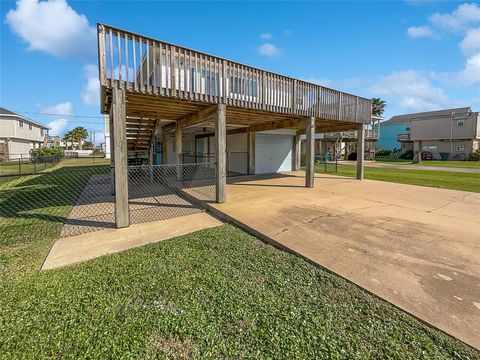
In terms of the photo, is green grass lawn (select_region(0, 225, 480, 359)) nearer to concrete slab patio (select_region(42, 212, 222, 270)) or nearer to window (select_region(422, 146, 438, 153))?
concrete slab patio (select_region(42, 212, 222, 270))

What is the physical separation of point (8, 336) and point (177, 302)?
135cm

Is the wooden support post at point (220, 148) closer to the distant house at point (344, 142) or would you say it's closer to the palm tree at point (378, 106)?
the distant house at point (344, 142)

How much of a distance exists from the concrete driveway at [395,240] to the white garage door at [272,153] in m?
6.10

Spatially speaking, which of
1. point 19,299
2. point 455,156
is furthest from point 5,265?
point 455,156

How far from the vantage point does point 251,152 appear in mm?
12961

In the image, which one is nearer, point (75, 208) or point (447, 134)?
point (75, 208)

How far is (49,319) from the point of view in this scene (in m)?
2.20

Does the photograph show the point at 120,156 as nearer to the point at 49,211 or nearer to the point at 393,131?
the point at 49,211

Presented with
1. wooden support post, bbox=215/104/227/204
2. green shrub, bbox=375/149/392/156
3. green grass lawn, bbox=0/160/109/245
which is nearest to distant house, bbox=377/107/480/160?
green shrub, bbox=375/149/392/156

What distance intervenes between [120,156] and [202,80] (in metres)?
2.74

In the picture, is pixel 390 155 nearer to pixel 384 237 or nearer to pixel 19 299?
pixel 384 237

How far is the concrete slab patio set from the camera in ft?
11.6

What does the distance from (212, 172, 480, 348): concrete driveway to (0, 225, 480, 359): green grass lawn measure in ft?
0.98

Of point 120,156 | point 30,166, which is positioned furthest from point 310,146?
point 30,166
